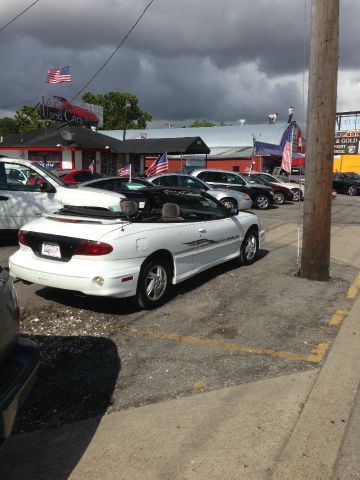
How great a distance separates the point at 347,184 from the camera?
33062mm

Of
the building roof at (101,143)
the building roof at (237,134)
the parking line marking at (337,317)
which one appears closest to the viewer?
the parking line marking at (337,317)

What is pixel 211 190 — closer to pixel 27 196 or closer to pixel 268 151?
pixel 27 196

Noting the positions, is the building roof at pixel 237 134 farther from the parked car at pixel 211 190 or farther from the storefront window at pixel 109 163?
the parked car at pixel 211 190

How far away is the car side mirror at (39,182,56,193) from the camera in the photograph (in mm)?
8599

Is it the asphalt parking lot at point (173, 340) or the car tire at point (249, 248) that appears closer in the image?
the asphalt parking lot at point (173, 340)

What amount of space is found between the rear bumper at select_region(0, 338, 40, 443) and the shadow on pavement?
488mm

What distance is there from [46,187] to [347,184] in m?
28.6

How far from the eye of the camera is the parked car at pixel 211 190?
15445 mm

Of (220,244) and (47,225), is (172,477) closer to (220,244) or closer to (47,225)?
(47,225)

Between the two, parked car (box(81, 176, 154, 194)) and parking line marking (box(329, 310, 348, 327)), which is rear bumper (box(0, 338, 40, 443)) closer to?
parking line marking (box(329, 310, 348, 327))

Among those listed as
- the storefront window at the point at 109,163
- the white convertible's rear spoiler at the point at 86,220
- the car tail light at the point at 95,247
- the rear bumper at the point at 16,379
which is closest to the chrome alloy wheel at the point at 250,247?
the white convertible's rear spoiler at the point at 86,220

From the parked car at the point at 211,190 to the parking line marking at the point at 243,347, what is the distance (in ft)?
36.0

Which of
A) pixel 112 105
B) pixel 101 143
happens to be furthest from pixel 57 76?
pixel 112 105

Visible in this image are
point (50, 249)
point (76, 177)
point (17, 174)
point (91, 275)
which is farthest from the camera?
point (76, 177)
